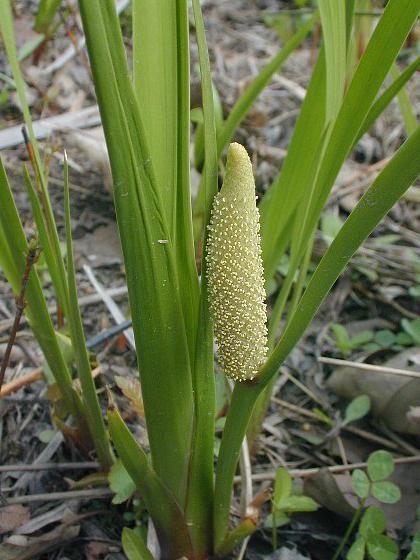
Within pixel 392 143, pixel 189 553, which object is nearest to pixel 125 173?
pixel 189 553

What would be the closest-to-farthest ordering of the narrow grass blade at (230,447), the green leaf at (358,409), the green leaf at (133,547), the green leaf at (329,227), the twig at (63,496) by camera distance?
the narrow grass blade at (230,447) → the green leaf at (133,547) → the twig at (63,496) → the green leaf at (358,409) → the green leaf at (329,227)

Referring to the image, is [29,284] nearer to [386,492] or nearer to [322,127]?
[322,127]

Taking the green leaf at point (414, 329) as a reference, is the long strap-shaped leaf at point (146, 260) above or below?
above

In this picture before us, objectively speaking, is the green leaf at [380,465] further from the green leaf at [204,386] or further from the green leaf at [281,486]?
the green leaf at [204,386]

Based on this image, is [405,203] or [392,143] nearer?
[405,203]

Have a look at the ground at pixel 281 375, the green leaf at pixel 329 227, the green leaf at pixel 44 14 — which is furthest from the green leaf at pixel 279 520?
the green leaf at pixel 44 14

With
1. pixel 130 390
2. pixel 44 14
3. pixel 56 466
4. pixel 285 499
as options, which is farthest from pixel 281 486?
pixel 44 14

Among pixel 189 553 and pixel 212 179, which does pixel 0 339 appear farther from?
pixel 212 179
